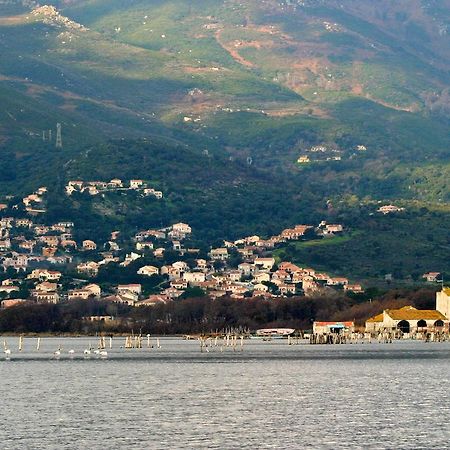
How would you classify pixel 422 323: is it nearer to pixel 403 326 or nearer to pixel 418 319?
pixel 418 319

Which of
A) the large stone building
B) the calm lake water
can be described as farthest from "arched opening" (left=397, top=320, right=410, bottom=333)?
the calm lake water

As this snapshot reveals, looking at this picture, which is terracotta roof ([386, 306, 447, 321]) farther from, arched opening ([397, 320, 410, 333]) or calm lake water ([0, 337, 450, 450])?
calm lake water ([0, 337, 450, 450])

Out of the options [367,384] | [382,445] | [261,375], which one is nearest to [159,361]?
[261,375]

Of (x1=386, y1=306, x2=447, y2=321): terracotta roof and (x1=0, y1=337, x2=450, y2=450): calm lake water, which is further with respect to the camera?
(x1=386, y1=306, x2=447, y2=321): terracotta roof

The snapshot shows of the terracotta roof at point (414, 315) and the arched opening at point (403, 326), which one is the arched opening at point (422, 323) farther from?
the arched opening at point (403, 326)

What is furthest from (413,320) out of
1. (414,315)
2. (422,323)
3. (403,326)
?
(403,326)

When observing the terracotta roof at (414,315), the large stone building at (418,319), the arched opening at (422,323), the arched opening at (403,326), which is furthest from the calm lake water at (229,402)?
the arched opening at (403,326)
